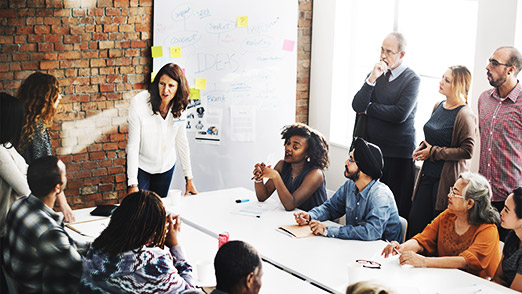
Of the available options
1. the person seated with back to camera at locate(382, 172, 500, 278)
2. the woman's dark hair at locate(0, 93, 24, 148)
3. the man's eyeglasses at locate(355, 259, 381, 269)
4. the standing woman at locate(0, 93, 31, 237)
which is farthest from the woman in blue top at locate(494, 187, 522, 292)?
the woman's dark hair at locate(0, 93, 24, 148)

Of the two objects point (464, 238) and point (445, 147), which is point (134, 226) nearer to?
point (464, 238)

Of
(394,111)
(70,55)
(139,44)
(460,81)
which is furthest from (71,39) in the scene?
(460,81)

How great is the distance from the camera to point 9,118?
3533 mm

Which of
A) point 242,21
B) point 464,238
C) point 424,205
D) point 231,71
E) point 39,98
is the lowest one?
point 424,205

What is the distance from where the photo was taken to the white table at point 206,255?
2.90 metres

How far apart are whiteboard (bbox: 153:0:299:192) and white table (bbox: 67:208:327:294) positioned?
2126 millimetres

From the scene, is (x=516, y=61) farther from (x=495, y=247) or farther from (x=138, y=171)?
(x=138, y=171)

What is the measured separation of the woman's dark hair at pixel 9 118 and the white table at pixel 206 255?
Answer: 0.65 metres

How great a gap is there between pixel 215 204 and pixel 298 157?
0.67 m

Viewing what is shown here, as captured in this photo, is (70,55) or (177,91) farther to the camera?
(70,55)

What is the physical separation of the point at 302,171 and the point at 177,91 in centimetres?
113

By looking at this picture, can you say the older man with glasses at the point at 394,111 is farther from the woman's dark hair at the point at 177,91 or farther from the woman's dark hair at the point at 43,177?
the woman's dark hair at the point at 43,177

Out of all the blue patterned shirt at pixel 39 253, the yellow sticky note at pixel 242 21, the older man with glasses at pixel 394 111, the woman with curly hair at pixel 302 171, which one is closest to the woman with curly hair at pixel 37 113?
the blue patterned shirt at pixel 39 253

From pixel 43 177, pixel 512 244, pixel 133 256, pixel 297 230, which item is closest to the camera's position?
pixel 133 256
